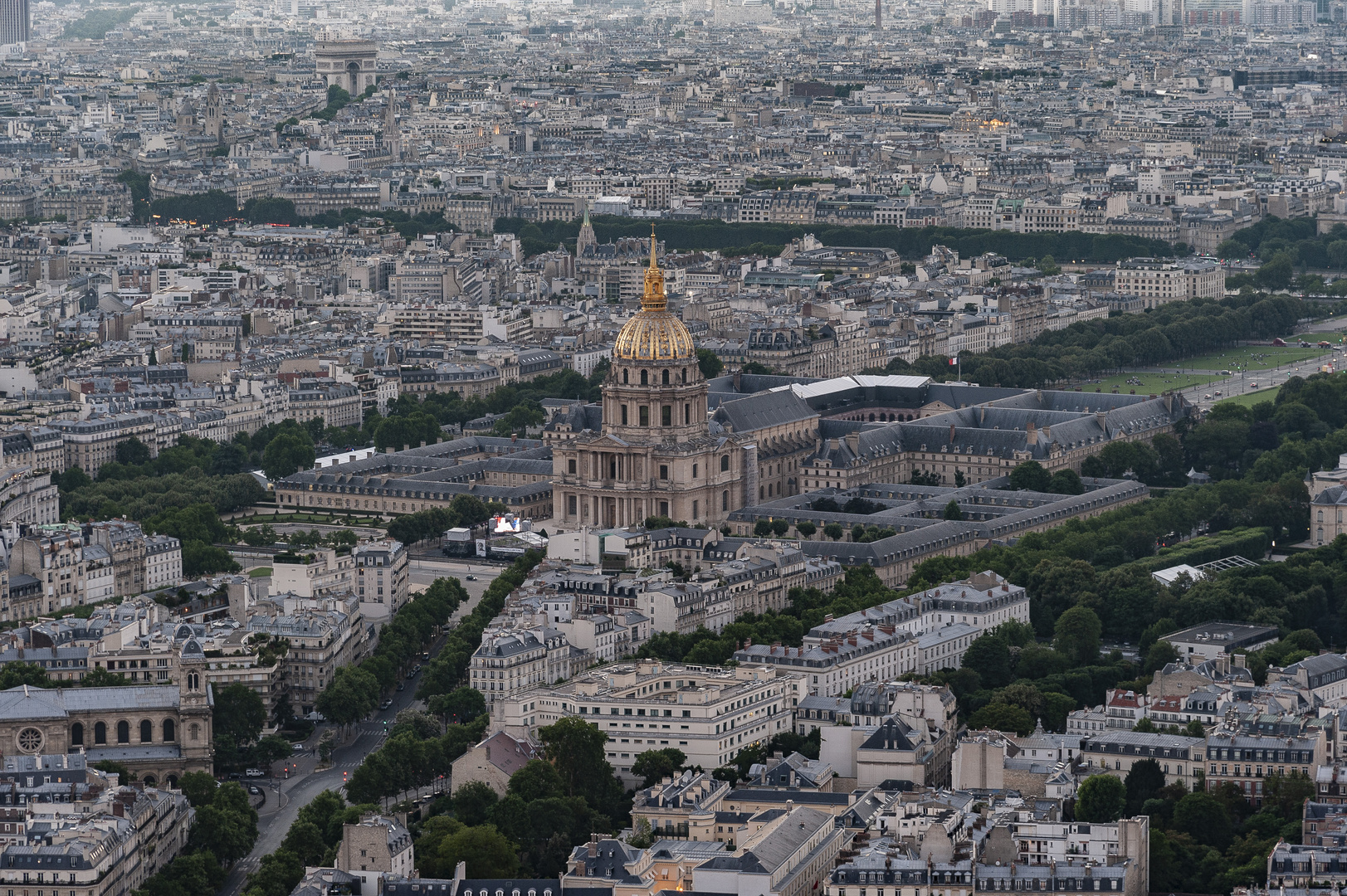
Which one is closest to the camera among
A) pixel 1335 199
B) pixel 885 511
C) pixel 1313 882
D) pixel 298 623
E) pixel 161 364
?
pixel 1313 882

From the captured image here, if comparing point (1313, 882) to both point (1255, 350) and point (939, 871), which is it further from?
point (1255, 350)

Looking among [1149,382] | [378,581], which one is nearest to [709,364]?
[1149,382]

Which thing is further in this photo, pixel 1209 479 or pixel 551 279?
pixel 551 279

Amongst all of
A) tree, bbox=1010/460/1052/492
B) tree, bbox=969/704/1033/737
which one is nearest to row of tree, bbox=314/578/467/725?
tree, bbox=969/704/1033/737

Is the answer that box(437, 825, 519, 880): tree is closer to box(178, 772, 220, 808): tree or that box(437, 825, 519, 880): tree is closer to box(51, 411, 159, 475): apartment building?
box(178, 772, 220, 808): tree

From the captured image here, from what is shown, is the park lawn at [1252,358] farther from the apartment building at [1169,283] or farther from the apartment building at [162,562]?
the apartment building at [162,562]

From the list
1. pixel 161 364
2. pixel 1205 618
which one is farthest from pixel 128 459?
pixel 1205 618

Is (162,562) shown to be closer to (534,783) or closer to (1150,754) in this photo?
(534,783)
